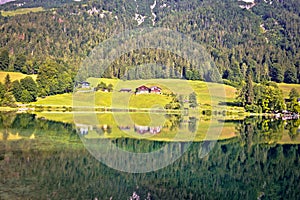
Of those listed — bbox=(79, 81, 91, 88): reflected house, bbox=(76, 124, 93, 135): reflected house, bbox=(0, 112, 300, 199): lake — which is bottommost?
bbox=(0, 112, 300, 199): lake

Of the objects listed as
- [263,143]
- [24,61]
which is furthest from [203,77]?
[263,143]

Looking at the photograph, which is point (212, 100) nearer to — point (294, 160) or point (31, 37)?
point (294, 160)

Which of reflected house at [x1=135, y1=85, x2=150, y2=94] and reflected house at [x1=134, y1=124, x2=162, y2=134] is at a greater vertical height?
reflected house at [x1=135, y1=85, x2=150, y2=94]

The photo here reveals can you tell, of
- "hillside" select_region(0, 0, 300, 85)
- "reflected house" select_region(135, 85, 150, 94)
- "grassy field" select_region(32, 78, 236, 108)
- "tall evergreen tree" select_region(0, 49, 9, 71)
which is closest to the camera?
"grassy field" select_region(32, 78, 236, 108)

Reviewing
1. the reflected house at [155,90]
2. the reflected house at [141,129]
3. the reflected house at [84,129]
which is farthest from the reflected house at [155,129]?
the reflected house at [155,90]

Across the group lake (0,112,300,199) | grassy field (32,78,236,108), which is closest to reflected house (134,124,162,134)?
lake (0,112,300,199)

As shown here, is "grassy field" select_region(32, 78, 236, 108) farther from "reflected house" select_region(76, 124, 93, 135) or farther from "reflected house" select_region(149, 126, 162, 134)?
"reflected house" select_region(76, 124, 93, 135)

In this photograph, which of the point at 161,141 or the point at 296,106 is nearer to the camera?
the point at 161,141

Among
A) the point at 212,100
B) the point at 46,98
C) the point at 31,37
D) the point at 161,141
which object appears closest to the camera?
the point at 161,141
